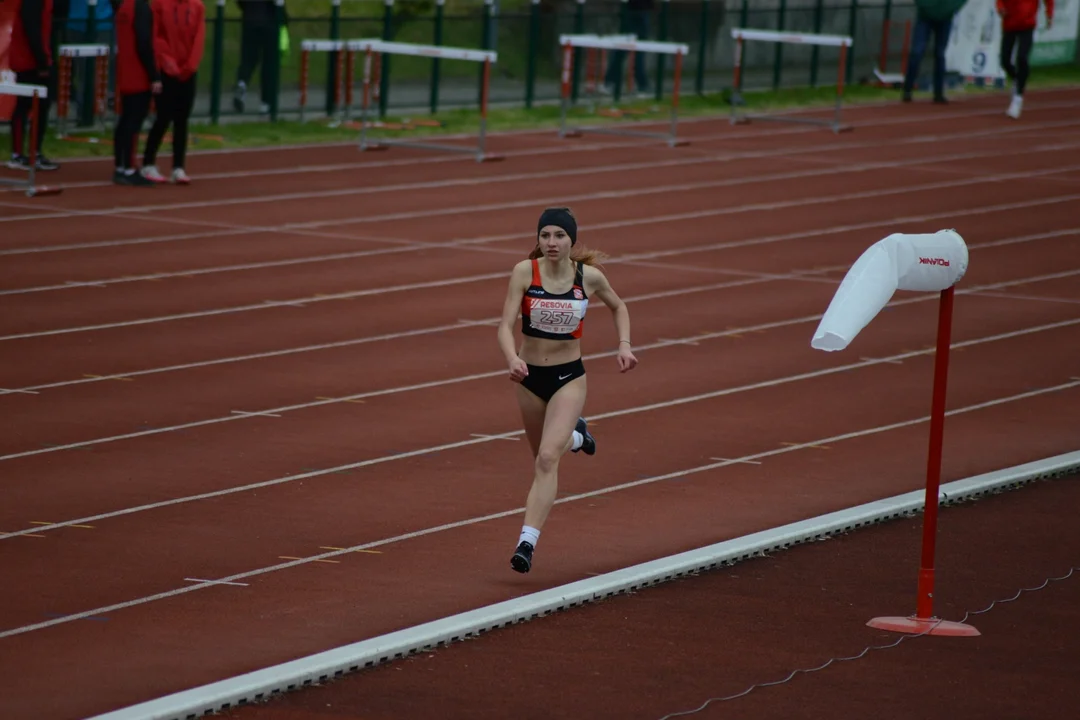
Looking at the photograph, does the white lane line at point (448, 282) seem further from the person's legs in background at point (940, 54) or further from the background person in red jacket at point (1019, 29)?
the person's legs in background at point (940, 54)

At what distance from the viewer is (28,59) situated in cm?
2009

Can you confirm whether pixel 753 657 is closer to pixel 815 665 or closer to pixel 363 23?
pixel 815 665

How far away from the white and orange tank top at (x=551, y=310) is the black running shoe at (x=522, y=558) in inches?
37.5

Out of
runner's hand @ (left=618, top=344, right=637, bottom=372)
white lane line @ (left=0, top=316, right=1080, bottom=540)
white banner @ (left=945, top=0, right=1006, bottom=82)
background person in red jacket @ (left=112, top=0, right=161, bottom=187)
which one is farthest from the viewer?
white banner @ (left=945, top=0, right=1006, bottom=82)

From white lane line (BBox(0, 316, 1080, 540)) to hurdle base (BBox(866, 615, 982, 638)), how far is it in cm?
347

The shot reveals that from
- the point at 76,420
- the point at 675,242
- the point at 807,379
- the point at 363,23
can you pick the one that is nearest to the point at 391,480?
the point at 76,420

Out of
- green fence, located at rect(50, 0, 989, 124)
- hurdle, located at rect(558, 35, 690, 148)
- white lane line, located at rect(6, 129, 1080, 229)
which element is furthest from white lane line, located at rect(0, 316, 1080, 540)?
green fence, located at rect(50, 0, 989, 124)

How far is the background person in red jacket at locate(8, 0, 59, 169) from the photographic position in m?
19.6

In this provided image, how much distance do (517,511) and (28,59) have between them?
12.0m

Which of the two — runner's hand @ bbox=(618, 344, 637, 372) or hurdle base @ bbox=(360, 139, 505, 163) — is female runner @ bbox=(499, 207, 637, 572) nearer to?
runner's hand @ bbox=(618, 344, 637, 372)

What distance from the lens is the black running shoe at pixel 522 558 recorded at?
8.38 metres

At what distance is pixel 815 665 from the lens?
24.5 feet

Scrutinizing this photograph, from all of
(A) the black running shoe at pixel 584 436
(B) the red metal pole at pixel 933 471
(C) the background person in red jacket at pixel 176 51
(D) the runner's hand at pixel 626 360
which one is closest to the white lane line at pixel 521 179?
(C) the background person in red jacket at pixel 176 51

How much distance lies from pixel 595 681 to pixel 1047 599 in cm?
240
